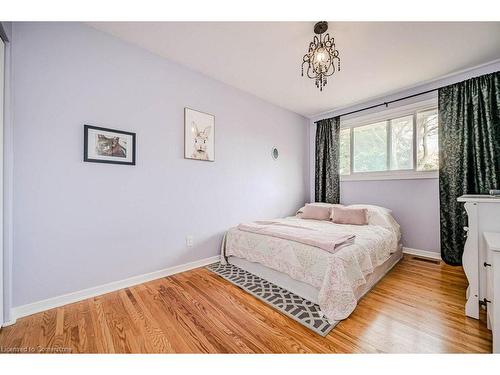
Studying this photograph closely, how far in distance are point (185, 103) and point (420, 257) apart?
3.85 m

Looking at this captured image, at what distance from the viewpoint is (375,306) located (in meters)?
1.75

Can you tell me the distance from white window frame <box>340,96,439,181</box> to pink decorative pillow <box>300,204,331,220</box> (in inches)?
34.6

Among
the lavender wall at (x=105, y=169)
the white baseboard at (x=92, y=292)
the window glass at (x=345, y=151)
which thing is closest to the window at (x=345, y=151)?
the window glass at (x=345, y=151)

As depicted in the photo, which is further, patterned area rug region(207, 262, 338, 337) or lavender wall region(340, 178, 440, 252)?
lavender wall region(340, 178, 440, 252)

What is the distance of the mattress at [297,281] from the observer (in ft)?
5.86

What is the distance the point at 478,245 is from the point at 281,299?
5.18ft

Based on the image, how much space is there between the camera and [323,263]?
167cm

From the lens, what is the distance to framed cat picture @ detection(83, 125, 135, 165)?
1844mm

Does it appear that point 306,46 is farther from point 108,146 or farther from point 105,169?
point 105,169

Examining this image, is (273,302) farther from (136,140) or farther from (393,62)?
(393,62)

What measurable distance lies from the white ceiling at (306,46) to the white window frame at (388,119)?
34 centimetres

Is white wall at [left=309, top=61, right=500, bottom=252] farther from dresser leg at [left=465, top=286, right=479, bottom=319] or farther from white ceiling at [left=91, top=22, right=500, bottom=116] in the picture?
dresser leg at [left=465, top=286, right=479, bottom=319]

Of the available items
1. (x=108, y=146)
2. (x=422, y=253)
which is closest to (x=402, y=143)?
(x=422, y=253)

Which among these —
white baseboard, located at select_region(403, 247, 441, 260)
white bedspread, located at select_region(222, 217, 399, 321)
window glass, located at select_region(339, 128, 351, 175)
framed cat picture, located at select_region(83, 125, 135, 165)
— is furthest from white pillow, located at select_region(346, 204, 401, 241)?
framed cat picture, located at select_region(83, 125, 135, 165)
